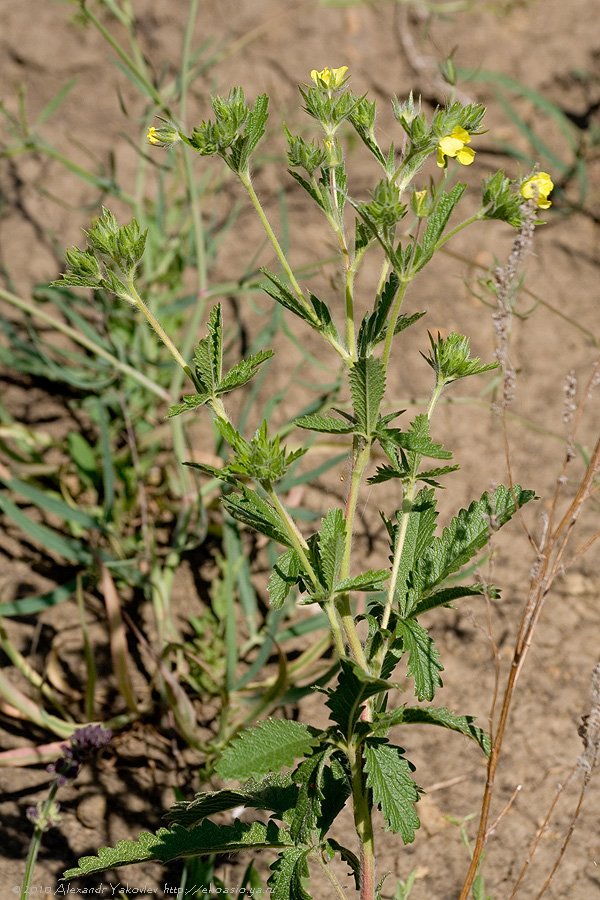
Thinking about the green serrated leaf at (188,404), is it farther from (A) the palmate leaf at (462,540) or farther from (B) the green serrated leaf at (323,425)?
(A) the palmate leaf at (462,540)

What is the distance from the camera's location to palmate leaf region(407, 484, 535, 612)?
109cm

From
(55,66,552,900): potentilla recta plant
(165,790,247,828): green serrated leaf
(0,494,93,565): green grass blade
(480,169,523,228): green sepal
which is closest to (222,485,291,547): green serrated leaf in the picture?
(55,66,552,900): potentilla recta plant

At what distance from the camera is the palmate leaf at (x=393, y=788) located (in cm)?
98

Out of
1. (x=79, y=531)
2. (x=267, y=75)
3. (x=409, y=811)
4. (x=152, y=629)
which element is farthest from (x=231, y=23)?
(x=409, y=811)

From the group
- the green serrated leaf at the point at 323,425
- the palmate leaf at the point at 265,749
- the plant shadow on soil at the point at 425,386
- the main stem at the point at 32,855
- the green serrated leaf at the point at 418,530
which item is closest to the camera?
the palmate leaf at the point at 265,749

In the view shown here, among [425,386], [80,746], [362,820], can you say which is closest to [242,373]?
[362,820]

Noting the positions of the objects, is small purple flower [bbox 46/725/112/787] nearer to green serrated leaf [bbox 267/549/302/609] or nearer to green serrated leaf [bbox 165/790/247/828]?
green serrated leaf [bbox 165/790/247/828]

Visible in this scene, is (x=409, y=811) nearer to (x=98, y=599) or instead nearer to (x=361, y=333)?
(x=361, y=333)

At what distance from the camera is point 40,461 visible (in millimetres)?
2230

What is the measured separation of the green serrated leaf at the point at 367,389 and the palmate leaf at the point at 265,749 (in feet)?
1.29

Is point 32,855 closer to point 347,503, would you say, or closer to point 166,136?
point 347,503

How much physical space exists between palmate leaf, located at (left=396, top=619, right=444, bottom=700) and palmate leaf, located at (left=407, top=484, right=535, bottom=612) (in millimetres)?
59

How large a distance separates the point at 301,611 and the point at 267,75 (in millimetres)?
2145

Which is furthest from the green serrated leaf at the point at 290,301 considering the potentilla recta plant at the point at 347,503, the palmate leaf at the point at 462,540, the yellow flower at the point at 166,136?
the palmate leaf at the point at 462,540
